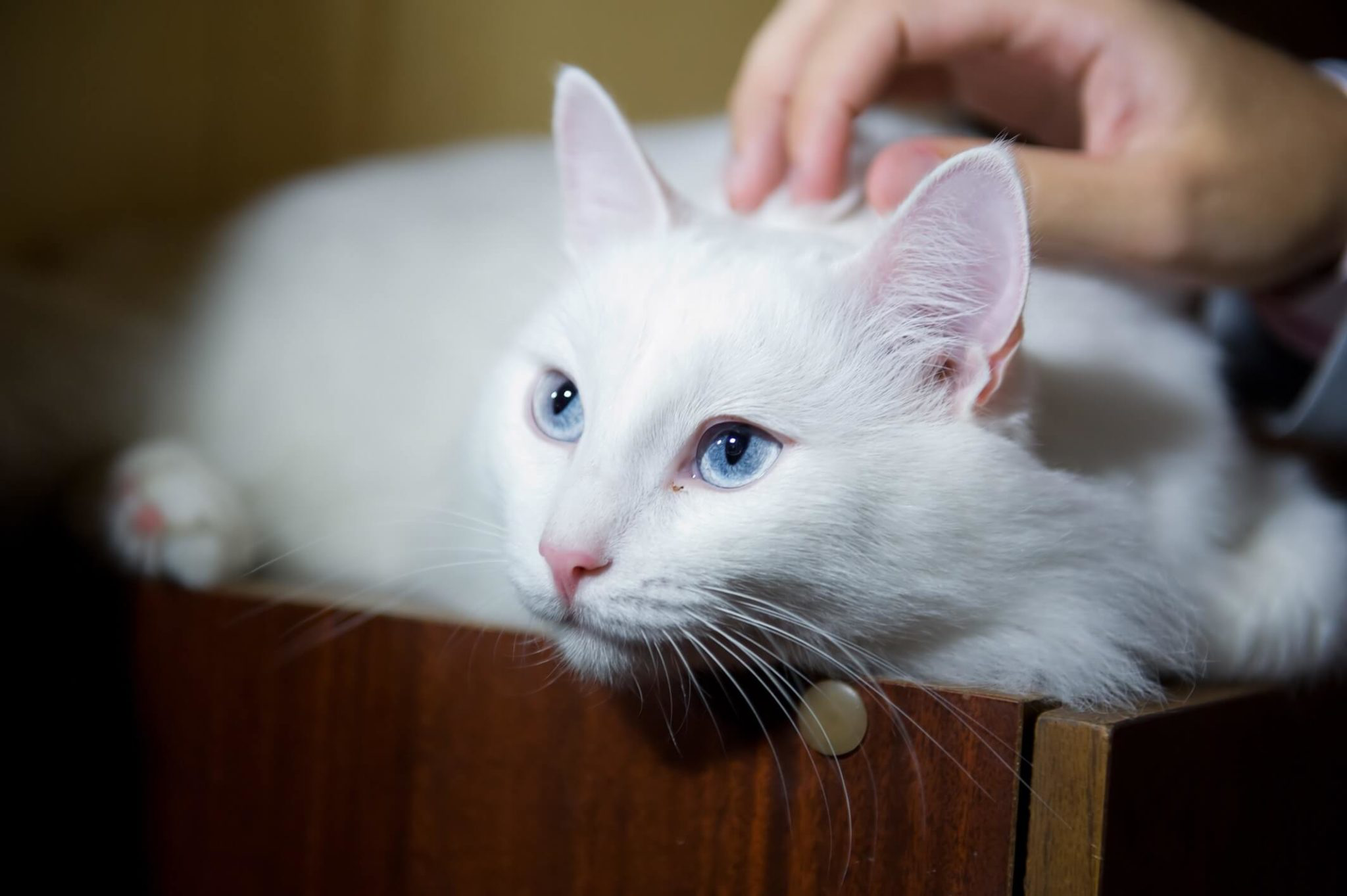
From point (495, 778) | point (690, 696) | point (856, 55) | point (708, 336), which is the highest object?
point (856, 55)

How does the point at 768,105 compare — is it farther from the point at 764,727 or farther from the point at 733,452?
the point at 764,727

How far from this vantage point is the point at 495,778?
2.89ft

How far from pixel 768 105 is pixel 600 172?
23cm

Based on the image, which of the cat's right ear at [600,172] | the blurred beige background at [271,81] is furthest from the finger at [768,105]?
the blurred beige background at [271,81]

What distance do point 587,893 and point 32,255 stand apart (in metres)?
1.28

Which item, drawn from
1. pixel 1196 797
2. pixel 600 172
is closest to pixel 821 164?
pixel 600 172

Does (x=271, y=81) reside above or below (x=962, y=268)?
below

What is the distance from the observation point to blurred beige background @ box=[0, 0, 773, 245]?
150 cm

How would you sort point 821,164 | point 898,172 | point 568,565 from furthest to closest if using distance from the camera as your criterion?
1. point 821,164
2. point 898,172
3. point 568,565

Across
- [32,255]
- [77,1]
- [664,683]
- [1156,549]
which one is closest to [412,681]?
[664,683]

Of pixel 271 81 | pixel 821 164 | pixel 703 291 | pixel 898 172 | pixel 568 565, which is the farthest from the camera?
pixel 271 81

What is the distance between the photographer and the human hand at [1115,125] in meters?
A: 0.96

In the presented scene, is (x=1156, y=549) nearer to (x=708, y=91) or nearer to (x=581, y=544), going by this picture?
(x=581, y=544)

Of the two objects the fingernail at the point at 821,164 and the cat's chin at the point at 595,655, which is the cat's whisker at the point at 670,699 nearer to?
the cat's chin at the point at 595,655
